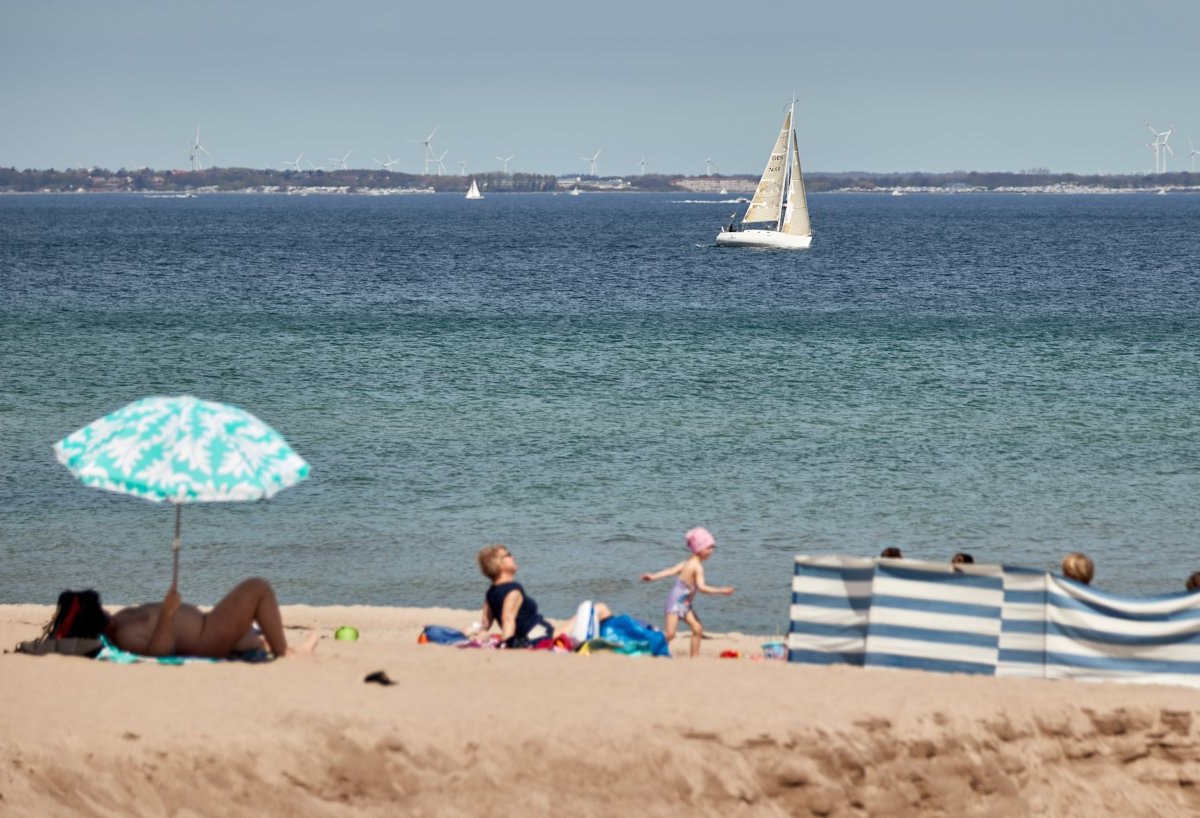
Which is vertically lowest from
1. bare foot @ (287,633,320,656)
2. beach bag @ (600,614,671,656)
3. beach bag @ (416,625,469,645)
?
beach bag @ (416,625,469,645)

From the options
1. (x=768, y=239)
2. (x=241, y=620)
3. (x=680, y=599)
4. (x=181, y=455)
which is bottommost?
(x=680, y=599)

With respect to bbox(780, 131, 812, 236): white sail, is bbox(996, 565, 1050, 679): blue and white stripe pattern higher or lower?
lower

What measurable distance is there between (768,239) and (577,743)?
9386 cm

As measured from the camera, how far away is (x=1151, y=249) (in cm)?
11712

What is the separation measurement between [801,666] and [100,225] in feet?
552

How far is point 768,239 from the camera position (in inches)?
4082

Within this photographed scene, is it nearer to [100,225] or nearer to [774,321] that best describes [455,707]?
[774,321]

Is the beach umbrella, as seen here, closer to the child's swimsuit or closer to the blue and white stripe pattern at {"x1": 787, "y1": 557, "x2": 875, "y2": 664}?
the blue and white stripe pattern at {"x1": 787, "y1": 557, "x2": 875, "y2": 664}

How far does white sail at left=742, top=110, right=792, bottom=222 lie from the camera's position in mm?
97812

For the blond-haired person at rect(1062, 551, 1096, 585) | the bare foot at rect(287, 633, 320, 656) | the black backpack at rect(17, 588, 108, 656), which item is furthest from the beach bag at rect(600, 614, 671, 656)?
the black backpack at rect(17, 588, 108, 656)

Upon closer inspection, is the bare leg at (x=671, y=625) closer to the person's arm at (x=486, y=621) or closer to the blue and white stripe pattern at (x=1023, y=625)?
the person's arm at (x=486, y=621)

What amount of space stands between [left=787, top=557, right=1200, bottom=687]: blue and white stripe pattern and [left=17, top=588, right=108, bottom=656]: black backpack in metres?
5.72

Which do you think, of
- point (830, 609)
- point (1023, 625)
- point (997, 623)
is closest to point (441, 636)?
point (830, 609)

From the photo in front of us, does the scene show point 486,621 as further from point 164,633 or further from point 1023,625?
point 1023,625
